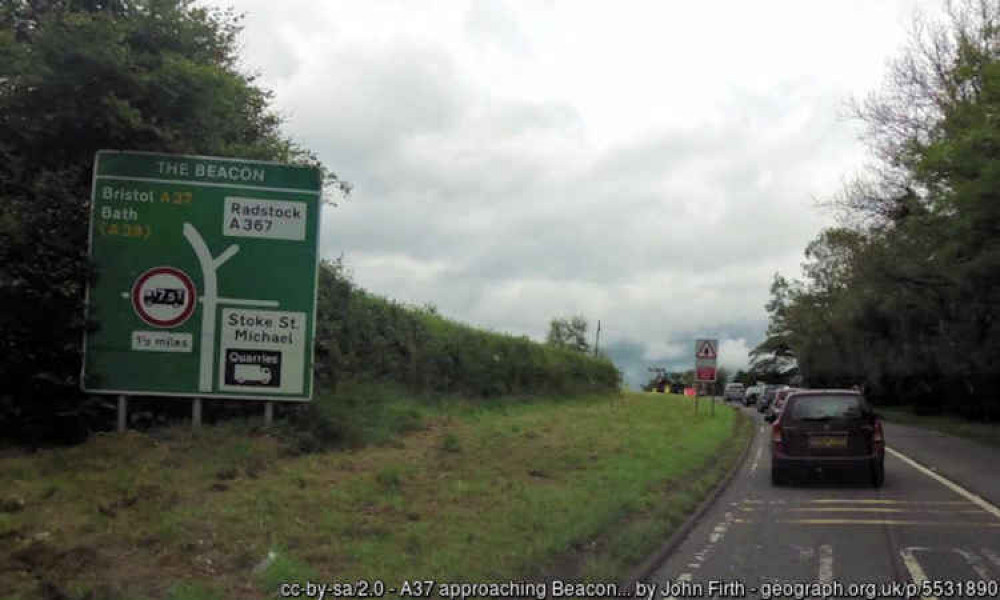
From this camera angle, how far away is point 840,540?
10.1 metres

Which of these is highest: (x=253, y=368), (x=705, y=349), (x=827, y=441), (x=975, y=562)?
(x=705, y=349)

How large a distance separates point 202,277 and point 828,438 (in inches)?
389

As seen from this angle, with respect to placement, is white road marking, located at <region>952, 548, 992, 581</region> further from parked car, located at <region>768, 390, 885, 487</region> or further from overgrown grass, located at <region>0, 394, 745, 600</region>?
parked car, located at <region>768, 390, 885, 487</region>

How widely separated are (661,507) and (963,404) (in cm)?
3982

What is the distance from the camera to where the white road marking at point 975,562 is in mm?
8172

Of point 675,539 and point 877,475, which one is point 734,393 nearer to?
point 877,475

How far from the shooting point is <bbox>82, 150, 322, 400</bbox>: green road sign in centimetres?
1297

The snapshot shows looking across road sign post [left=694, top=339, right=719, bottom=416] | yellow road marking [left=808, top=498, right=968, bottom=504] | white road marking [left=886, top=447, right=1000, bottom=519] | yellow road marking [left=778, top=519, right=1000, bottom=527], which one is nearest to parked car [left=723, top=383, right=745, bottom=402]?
→ road sign post [left=694, top=339, right=719, bottom=416]

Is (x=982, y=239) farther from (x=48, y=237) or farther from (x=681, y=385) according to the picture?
(x=681, y=385)

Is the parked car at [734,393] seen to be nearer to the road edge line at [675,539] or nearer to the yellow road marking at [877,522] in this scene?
the road edge line at [675,539]

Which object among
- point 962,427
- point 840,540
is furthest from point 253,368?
point 962,427

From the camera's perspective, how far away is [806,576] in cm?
825

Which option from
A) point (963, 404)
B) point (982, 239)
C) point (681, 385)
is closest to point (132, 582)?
point (982, 239)

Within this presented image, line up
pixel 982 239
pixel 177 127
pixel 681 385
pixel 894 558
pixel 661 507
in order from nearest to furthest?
pixel 894 558 → pixel 661 507 → pixel 177 127 → pixel 982 239 → pixel 681 385
